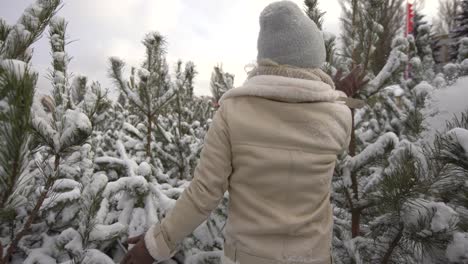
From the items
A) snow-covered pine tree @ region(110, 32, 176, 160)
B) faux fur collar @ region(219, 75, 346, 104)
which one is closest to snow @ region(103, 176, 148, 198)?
faux fur collar @ region(219, 75, 346, 104)

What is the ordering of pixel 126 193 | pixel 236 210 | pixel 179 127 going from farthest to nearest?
pixel 179 127
pixel 126 193
pixel 236 210

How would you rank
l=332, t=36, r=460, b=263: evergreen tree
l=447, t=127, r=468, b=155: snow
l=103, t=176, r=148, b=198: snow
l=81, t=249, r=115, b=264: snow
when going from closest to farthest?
l=447, t=127, r=468, b=155: snow < l=332, t=36, r=460, b=263: evergreen tree < l=81, t=249, r=115, b=264: snow < l=103, t=176, r=148, b=198: snow

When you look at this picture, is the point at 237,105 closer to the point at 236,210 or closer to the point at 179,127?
the point at 236,210

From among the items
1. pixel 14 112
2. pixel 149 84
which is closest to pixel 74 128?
pixel 14 112

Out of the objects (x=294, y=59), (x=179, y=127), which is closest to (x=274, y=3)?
(x=294, y=59)

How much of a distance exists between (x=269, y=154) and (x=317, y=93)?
288mm

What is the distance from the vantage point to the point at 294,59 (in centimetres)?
121

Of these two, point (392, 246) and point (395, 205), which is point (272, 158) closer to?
point (395, 205)

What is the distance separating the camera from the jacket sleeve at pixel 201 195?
3.90ft

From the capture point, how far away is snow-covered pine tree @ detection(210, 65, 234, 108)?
5.27m

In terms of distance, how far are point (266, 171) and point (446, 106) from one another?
3.85 ft

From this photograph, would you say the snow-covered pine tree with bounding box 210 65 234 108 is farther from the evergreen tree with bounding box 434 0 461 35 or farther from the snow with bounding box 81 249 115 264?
the evergreen tree with bounding box 434 0 461 35

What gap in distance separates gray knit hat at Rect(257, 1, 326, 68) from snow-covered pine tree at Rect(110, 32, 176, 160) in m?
2.34

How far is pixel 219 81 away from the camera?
5.80 metres
